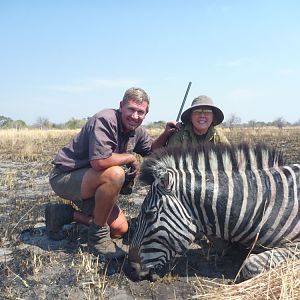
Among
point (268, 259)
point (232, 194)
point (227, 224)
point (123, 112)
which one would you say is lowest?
point (268, 259)

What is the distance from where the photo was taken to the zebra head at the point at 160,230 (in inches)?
111

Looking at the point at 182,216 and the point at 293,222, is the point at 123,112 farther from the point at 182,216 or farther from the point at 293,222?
the point at 293,222

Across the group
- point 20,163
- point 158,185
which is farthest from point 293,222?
point 20,163

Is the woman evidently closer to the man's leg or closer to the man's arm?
the man's arm

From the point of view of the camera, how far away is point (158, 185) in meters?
2.87

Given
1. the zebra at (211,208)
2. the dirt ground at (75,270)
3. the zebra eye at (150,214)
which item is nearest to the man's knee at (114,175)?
the zebra at (211,208)

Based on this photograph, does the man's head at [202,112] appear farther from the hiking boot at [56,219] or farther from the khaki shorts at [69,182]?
the hiking boot at [56,219]

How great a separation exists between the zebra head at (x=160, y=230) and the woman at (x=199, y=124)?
1.31 m

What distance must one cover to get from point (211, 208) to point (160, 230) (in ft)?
1.33

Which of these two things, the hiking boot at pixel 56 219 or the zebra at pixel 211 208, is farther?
the hiking boot at pixel 56 219

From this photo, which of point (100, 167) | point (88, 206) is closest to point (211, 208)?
point (100, 167)

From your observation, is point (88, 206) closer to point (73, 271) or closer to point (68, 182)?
point (68, 182)

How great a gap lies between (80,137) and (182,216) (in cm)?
132

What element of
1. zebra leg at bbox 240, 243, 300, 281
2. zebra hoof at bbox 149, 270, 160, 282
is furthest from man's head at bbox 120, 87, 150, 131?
zebra leg at bbox 240, 243, 300, 281
